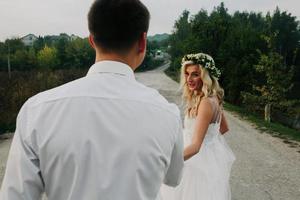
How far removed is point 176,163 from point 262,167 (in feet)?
22.5

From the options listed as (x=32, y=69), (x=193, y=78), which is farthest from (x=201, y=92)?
(x=32, y=69)

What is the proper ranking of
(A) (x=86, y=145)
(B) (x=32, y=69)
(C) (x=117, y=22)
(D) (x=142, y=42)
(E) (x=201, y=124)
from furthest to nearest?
(B) (x=32, y=69), (E) (x=201, y=124), (D) (x=142, y=42), (C) (x=117, y=22), (A) (x=86, y=145)

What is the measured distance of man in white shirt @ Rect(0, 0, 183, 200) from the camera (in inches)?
53.1

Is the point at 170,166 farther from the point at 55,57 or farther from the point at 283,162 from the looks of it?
the point at 55,57

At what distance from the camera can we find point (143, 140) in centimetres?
140

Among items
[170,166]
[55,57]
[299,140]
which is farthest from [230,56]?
[55,57]

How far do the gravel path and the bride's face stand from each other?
2.80 metres

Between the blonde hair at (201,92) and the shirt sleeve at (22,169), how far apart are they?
8.10 ft

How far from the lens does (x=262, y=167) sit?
26.6 feet

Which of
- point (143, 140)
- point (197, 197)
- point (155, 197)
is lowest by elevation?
point (197, 197)

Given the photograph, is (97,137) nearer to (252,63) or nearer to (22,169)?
(22,169)

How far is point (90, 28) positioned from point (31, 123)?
0.39 metres

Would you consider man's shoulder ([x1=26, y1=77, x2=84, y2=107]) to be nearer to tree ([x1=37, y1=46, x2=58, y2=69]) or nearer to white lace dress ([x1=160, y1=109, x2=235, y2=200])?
white lace dress ([x1=160, y1=109, x2=235, y2=200])

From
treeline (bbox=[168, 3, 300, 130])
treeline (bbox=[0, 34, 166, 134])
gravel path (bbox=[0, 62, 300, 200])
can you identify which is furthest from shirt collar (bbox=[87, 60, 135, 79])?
treeline (bbox=[168, 3, 300, 130])
